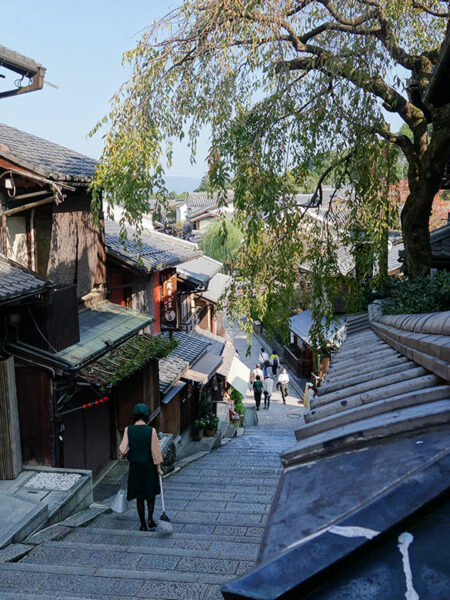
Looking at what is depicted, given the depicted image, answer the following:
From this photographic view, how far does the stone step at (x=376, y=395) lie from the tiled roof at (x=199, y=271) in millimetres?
19058

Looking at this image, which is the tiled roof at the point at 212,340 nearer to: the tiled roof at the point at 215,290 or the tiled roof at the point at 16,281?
the tiled roof at the point at 215,290

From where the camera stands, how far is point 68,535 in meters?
7.27

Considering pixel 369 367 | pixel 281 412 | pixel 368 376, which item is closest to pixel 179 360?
pixel 281 412

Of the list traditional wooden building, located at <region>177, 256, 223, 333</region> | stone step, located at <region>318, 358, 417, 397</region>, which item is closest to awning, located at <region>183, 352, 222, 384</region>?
traditional wooden building, located at <region>177, 256, 223, 333</region>

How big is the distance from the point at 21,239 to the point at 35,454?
13.1 feet

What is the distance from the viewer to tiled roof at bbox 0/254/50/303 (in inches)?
314

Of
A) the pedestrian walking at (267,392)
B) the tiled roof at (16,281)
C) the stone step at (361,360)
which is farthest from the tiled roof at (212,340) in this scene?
the stone step at (361,360)

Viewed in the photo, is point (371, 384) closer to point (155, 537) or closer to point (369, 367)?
point (369, 367)

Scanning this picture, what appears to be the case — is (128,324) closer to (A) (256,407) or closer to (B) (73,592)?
(B) (73,592)

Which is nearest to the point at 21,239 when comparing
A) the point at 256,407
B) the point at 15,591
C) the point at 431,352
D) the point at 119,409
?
the point at 119,409

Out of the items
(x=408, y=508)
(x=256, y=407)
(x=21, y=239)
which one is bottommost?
(x=256, y=407)

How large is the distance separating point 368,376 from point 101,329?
8.86 meters

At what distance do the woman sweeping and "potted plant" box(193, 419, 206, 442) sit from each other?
A: 12598 millimetres

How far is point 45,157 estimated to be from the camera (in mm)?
12383
